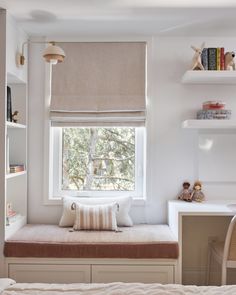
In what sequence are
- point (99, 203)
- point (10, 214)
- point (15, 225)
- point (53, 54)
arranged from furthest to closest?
point (99, 203)
point (10, 214)
point (15, 225)
point (53, 54)

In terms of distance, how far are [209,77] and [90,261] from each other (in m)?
1.80

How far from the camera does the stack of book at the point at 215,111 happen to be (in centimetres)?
314

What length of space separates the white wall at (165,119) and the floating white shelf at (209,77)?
107 millimetres

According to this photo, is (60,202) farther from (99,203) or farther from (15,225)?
(15,225)

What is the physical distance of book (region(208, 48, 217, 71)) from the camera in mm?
3131

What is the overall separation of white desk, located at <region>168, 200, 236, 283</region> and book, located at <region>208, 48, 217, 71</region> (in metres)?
1.16

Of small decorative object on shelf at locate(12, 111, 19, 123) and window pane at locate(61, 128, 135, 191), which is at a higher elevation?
small decorative object on shelf at locate(12, 111, 19, 123)

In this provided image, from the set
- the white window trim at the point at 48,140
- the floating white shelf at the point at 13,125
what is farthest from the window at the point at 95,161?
the floating white shelf at the point at 13,125

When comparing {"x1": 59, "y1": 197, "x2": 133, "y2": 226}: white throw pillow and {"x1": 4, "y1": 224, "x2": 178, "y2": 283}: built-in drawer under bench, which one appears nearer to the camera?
{"x1": 4, "y1": 224, "x2": 178, "y2": 283}: built-in drawer under bench

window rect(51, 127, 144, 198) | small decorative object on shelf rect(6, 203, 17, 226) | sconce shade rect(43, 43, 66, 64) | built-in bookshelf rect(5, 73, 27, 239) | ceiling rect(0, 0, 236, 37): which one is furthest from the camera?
window rect(51, 127, 144, 198)

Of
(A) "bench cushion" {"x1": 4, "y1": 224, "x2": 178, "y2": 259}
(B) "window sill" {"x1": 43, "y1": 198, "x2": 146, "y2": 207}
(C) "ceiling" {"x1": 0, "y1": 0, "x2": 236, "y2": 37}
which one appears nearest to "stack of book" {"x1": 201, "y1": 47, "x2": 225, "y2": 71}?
(C) "ceiling" {"x1": 0, "y1": 0, "x2": 236, "y2": 37}

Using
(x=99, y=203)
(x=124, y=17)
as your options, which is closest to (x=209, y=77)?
(x=124, y=17)

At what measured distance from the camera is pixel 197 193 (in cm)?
332

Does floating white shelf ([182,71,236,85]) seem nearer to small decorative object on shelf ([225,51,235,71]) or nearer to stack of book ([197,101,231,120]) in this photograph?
small decorative object on shelf ([225,51,235,71])
